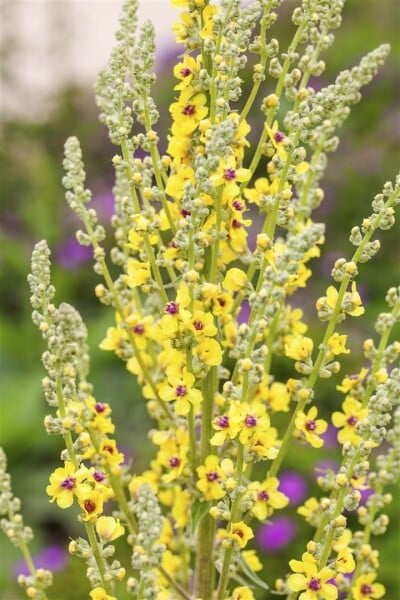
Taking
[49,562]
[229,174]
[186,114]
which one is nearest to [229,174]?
[229,174]

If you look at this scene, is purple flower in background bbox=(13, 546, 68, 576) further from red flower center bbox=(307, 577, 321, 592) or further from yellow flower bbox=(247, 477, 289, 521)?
red flower center bbox=(307, 577, 321, 592)

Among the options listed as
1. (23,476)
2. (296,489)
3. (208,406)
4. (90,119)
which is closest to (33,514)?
(23,476)

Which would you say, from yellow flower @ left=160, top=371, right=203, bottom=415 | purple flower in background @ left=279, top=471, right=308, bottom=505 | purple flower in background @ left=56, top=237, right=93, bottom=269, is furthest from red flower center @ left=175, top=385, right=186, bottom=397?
purple flower in background @ left=56, top=237, right=93, bottom=269

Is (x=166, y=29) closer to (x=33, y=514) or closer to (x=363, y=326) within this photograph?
(x=363, y=326)

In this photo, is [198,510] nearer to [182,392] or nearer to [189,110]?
[182,392]

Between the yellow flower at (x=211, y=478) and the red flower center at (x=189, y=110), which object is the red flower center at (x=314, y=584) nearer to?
the yellow flower at (x=211, y=478)

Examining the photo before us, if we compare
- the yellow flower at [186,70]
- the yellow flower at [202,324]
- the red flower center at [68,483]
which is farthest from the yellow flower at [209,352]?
the yellow flower at [186,70]
